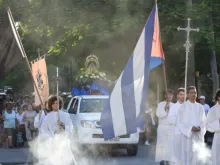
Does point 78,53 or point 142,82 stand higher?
point 78,53

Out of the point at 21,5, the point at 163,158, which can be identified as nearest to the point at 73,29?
the point at 21,5

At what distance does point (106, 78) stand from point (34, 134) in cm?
559

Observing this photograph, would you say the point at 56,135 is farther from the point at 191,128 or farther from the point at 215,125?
the point at 215,125

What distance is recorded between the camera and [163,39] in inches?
949

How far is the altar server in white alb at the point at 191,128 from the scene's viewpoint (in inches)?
459

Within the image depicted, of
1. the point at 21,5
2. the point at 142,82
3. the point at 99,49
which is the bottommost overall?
the point at 142,82

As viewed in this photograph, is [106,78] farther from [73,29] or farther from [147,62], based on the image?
[147,62]

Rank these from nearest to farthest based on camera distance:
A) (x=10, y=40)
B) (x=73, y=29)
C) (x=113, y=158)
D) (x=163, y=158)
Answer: (x=10, y=40)
(x=163, y=158)
(x=113, y=158)
(x=73, y=29)

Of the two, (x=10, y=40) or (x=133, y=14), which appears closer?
(x=10, y=40)

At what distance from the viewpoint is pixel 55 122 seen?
11.8 m

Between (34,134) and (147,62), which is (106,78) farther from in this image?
(147,62)

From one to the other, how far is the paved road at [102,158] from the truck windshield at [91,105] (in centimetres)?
128

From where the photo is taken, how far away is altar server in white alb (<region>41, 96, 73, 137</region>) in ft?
38.3

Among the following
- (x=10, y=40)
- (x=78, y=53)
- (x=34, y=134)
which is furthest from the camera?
(x=78, y=53)
